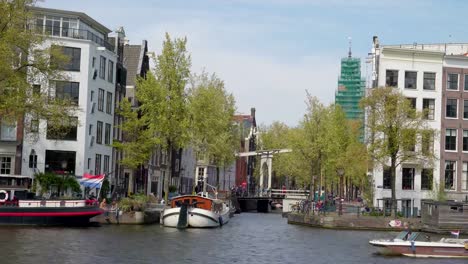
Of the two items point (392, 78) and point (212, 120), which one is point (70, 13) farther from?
point (392, 78)

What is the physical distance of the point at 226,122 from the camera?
89.2 meters

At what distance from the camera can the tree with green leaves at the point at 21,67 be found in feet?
161

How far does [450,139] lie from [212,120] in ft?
82.9

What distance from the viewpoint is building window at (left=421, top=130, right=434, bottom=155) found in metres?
71.5

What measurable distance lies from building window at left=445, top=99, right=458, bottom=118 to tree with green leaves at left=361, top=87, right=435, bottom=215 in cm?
1108

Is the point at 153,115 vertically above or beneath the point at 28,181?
above

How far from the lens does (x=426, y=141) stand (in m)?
73.7

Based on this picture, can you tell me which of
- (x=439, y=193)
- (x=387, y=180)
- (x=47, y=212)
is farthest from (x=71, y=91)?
(x=439, y=193)

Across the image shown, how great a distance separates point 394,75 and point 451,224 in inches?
896

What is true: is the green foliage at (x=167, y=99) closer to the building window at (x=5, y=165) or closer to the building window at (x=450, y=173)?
the building window at (x=5, y=165)

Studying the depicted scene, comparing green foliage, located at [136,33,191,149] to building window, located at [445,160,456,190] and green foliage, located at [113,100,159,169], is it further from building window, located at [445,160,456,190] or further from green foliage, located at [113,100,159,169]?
building window, located at [445,160,456,190]

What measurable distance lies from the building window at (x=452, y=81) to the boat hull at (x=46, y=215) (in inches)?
1662

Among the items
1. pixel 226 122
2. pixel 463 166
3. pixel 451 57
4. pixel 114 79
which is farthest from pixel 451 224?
pixel 114 79

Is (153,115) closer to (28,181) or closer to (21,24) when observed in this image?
(28,181)
